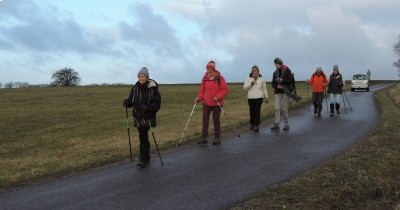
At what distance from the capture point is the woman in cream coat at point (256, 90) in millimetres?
16891

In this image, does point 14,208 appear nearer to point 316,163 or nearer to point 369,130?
point 316,163

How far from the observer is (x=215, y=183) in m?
8.99

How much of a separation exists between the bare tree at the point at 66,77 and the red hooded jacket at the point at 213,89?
137 m

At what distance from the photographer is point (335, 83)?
2314 cm

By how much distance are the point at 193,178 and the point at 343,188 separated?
8.88ft

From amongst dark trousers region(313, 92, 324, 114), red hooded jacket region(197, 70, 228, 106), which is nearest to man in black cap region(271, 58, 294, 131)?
red hooded jacket region(197, 70, 228, 106)

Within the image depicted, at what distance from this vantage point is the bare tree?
5778 inches

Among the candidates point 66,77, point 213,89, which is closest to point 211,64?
point 213,89

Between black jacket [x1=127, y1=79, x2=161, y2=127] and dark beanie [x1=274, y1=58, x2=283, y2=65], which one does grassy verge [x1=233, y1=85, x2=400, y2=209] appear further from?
dark beanie [x1=274, y1=58, x2=283, y2=65]

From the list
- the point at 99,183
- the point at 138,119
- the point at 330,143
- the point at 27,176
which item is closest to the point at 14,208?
the point at 99,183

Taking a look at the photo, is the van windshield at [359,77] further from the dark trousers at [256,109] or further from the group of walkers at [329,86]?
the dark trousers at [256,109]

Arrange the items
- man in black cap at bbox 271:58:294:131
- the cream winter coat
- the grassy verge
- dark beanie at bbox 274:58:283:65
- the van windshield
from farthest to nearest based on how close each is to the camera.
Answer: the van windshield
dark beanie at bbox 274:58:283:65
man in black cap at bbox 271:58:294:131
the cream winter coat
the grassy verge

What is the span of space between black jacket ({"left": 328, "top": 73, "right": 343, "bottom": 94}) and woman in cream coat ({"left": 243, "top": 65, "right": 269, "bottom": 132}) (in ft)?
23.5

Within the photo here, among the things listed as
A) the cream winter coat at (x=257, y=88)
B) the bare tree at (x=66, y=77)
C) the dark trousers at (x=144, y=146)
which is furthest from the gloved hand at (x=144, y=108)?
the bare tree at (x=66, y=77)
